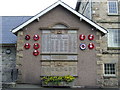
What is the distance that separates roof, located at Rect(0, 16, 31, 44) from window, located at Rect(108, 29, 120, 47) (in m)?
Answer: 9.27

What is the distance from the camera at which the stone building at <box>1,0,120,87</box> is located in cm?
1451

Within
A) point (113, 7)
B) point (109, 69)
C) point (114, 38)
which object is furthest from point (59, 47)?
point (113, 7)

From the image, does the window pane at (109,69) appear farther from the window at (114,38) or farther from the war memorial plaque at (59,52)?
the war memorial plaque at (59,52)

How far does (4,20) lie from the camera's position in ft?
69.3

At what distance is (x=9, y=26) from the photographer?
20094 millimetres

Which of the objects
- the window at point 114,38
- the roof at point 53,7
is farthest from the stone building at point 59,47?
the window at point 114,38

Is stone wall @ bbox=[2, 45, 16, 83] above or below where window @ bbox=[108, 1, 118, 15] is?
below

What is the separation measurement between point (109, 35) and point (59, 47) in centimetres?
587

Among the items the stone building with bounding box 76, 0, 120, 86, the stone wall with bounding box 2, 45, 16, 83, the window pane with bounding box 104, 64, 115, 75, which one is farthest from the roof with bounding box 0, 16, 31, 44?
the window pane with bounding box 104, 64, 115, 75

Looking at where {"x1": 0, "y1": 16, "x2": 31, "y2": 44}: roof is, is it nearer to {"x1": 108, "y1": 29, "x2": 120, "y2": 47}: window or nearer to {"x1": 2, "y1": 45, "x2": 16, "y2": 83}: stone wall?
{"x1": 2, "y1": 45, "x2": 16, "y2": 83}: stone wall

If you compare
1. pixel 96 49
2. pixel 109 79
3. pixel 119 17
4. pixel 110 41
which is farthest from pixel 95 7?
pixel 109 79

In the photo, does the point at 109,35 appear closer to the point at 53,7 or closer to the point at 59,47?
the point at 59,47

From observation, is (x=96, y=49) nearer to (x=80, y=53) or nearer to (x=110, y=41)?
(x=80, y=53)

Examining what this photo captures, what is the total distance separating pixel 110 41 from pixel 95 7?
3.72m
